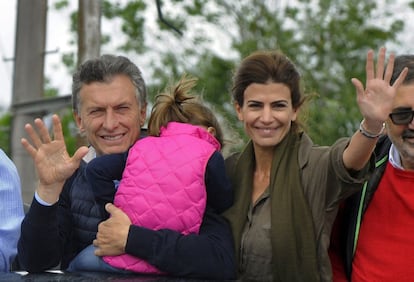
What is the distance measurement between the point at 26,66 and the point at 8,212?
10.6ft

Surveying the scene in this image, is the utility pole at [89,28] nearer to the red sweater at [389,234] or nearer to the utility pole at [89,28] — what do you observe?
the utility pole at [89,28]

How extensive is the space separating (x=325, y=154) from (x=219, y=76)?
1037 centimetres

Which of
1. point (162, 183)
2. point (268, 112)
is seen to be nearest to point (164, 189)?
point (162, 183)

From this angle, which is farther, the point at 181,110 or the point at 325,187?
the point at 181,110

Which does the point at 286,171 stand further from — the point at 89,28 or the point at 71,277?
the point at 89,28

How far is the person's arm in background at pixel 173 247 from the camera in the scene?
2414 millimetres

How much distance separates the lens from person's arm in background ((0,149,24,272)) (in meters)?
2.73

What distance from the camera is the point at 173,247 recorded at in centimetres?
243

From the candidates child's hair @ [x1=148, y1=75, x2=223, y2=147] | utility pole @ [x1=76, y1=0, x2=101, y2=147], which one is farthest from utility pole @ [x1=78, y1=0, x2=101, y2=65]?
child's hair @ [x1=148, y1=75, x2=223, y2=147]

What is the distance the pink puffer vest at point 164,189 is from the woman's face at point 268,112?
234 mm

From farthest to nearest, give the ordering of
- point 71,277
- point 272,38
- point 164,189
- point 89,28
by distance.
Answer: point 272,38 < point 89,28 < point 164,189 < point 71,277

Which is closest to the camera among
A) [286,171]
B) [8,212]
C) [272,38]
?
[286,171]

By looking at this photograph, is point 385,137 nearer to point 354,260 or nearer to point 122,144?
point 354,260

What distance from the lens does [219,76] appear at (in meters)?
12.9
